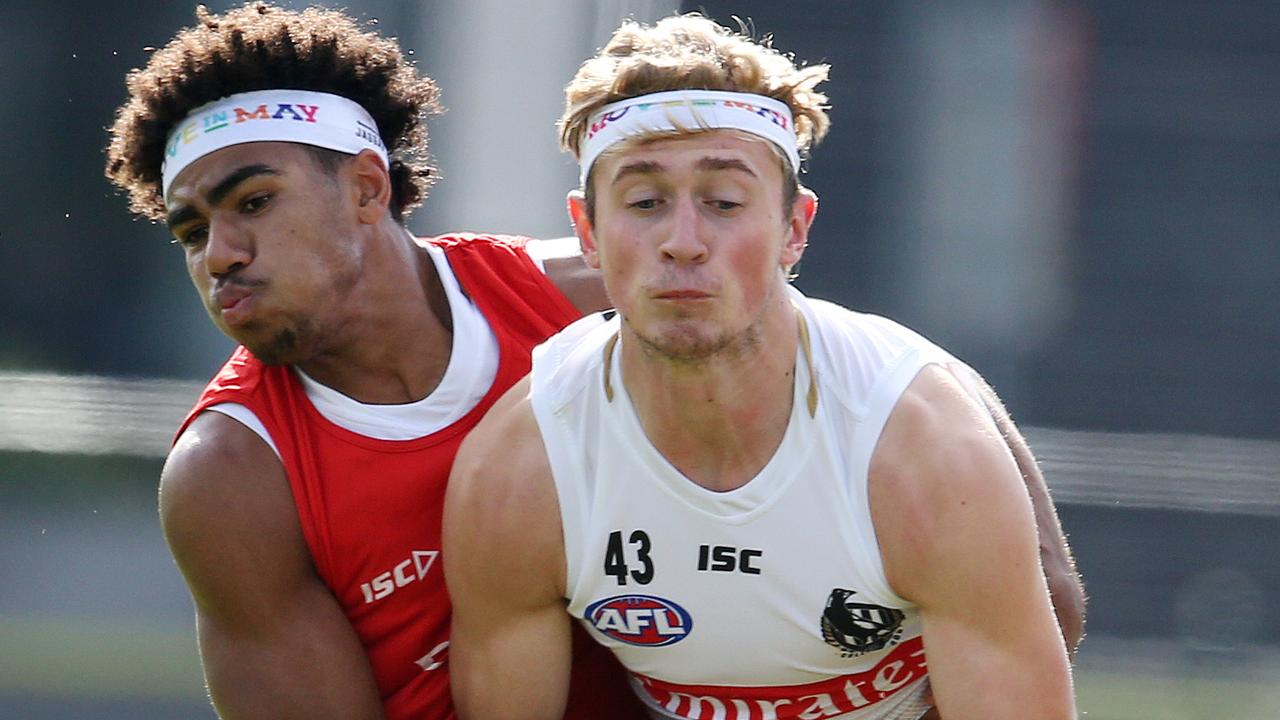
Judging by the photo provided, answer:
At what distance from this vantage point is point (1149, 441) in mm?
6023

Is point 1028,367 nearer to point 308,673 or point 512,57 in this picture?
point 512,57

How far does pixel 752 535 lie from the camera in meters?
2.97

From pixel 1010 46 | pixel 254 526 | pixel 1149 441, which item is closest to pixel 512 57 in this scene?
pixel 1010 46

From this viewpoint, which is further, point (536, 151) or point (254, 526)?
point (536, 151)

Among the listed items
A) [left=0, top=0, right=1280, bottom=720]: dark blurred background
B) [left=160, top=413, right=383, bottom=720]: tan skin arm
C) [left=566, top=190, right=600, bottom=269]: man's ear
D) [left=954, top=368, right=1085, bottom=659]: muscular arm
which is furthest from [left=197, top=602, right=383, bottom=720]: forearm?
[left=0, top=0, right=1280, bottom=720]: dark blurred background

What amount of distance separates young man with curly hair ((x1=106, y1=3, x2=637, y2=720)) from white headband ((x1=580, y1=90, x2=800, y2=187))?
2.04 ft

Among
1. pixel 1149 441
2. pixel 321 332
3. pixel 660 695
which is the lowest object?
pixel 1149 441

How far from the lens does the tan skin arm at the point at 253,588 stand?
10.9 ft

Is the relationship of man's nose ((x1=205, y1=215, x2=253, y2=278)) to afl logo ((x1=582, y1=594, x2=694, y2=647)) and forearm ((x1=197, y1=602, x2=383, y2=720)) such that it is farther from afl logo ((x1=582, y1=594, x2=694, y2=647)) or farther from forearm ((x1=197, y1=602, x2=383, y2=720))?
afl logo ((x1=582, y1=594, x2=694, y2=647))

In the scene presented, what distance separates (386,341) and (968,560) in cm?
122

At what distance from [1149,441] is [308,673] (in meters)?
3.49

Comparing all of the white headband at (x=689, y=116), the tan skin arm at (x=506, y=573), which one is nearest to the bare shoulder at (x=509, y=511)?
the tan skin arm at (x=506, y=573)

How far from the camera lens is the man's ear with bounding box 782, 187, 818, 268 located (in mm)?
3021

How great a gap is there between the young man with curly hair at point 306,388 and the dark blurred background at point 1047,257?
2318mm
